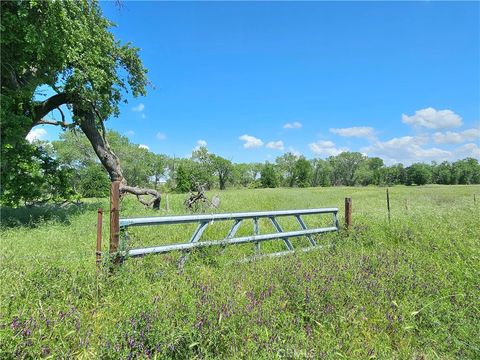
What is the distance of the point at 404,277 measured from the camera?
4820 mm

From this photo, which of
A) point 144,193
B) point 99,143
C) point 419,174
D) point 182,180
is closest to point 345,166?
point 419,174

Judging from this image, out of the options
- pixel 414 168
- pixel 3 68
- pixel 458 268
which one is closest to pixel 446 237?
pixel 458 268

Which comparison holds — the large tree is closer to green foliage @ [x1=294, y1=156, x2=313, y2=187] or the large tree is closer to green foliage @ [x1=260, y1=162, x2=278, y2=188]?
green foliage @ [x1=260, y1=162, x2=278, y2=188]

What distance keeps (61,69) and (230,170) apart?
92.4 metres

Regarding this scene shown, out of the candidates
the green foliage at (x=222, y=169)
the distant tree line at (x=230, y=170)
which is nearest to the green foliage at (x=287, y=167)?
the distant tree line at (x=230, y=170)

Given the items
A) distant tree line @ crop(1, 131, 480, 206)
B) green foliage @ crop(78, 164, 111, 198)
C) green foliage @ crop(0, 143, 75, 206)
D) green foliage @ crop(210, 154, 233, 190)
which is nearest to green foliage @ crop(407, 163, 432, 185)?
distant tree line @ crop(1, 131, 480, 206)

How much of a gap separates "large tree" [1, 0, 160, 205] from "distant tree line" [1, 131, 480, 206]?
29.1m

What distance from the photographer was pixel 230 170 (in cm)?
10444

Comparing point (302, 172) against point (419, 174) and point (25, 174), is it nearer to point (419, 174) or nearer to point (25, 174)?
point (419, 174)

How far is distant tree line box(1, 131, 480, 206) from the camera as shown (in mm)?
61625

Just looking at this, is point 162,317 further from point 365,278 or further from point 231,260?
point 365,278

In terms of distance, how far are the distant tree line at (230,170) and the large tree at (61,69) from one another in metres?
29.1

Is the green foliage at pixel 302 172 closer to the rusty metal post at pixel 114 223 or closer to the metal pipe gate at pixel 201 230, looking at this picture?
the metal pipe gate at pixel 201 230

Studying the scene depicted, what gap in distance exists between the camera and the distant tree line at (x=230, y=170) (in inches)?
2426
